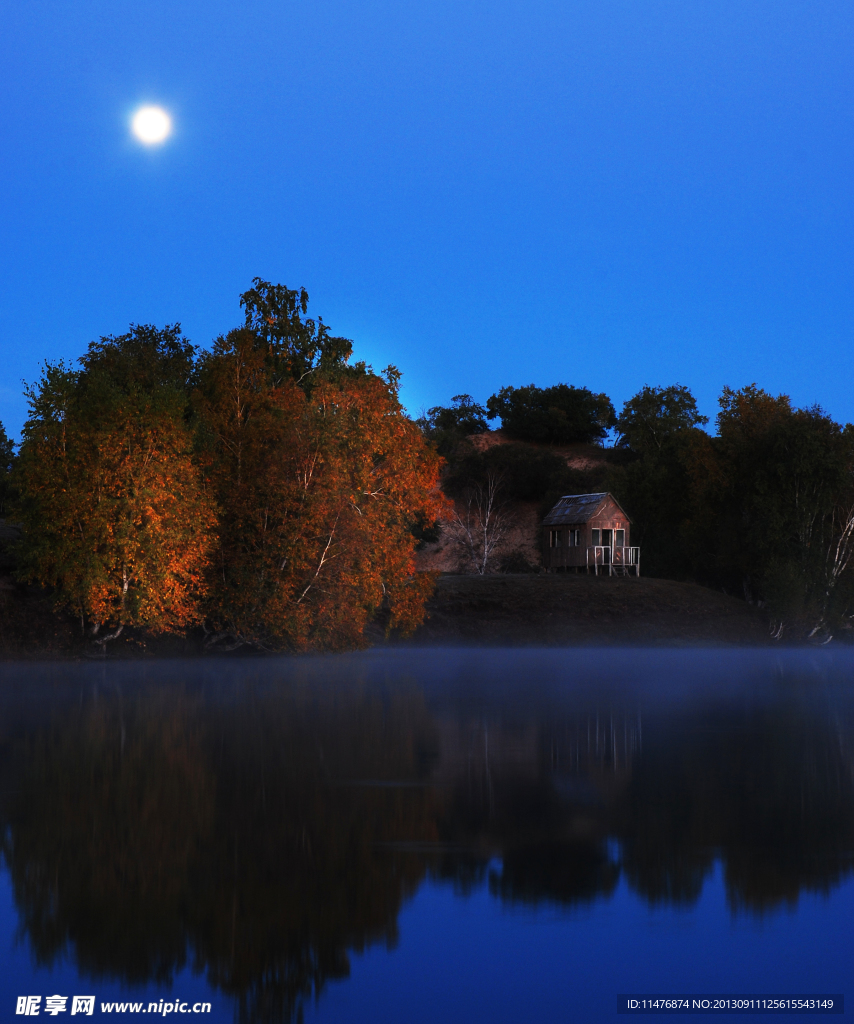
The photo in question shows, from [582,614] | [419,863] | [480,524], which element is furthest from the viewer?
[480,524]

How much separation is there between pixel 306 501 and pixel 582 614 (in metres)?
19.1

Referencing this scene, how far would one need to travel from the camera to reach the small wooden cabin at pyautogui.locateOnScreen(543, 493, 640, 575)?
62.3 meters

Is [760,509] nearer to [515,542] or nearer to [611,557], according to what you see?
[611,557]

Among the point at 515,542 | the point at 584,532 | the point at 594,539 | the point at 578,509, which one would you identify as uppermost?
the point at 578,509

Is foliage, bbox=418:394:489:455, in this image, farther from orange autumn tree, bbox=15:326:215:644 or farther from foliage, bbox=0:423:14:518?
orange autumn tree, bbox=15:326:215:644

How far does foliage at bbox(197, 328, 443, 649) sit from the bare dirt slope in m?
8.02

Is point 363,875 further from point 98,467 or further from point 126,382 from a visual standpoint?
point 126,382

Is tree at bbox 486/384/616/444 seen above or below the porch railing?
above

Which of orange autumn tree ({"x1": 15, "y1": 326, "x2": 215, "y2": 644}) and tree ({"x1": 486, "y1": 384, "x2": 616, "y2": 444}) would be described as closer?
orange autumn tree ({"x1": 15, "y1": 326, "x2": 215, "y2": 644})

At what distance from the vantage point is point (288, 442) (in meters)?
39.1

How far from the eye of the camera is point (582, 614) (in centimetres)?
5222

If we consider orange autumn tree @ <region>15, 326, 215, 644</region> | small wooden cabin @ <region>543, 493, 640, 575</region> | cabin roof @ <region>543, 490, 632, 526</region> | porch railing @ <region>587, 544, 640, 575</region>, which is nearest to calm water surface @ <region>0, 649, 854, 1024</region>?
orange autumn tree @ <region>15, 326, 215, 644</region>

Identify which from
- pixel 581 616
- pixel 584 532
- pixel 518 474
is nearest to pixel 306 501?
pixel 581 616

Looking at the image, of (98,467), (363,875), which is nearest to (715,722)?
(363,875)
